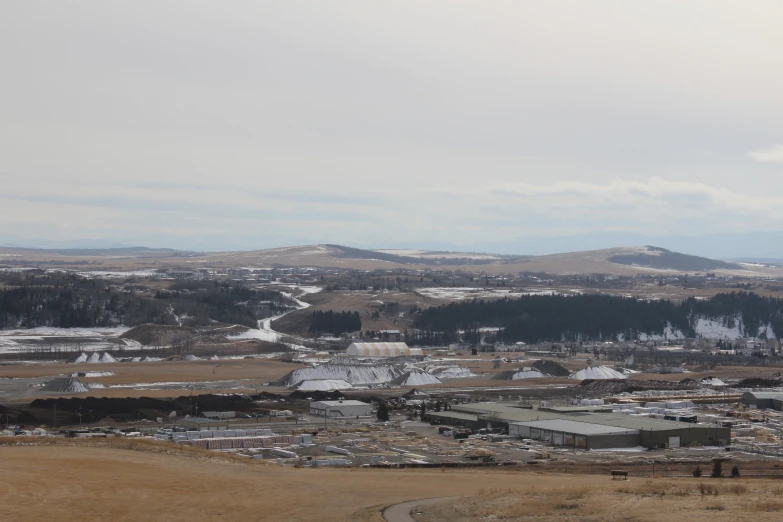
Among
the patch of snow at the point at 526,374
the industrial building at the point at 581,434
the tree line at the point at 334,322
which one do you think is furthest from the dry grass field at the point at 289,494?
the tree line at the point at 334,322

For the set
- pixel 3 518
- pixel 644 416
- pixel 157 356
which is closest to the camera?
pixel 3 518

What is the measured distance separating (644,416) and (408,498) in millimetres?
43740

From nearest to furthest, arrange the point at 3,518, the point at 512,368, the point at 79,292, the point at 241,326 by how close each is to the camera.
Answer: the point at 3,518 → the point at 512,368 → the point at 241,326 → the point at 79,292

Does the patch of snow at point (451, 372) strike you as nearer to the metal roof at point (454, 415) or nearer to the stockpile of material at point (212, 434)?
the metal roof at point (454, 415)

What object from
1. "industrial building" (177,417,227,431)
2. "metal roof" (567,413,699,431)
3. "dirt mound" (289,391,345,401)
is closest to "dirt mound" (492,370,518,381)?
"dirt mound" (289,391,345,401)

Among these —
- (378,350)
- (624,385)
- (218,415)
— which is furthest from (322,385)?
(378,350)

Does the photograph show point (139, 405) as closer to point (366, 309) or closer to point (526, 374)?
point (526, 374)

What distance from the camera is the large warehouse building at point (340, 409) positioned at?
244 feet

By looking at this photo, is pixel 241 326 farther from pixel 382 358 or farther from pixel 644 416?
pixel 644 416

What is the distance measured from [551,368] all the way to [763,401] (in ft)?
106

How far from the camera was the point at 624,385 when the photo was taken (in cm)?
9675

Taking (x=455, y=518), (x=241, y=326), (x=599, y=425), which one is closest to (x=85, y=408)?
(x=599, y=425)

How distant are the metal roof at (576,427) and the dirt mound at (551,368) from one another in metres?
46.7

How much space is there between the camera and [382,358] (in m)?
123
